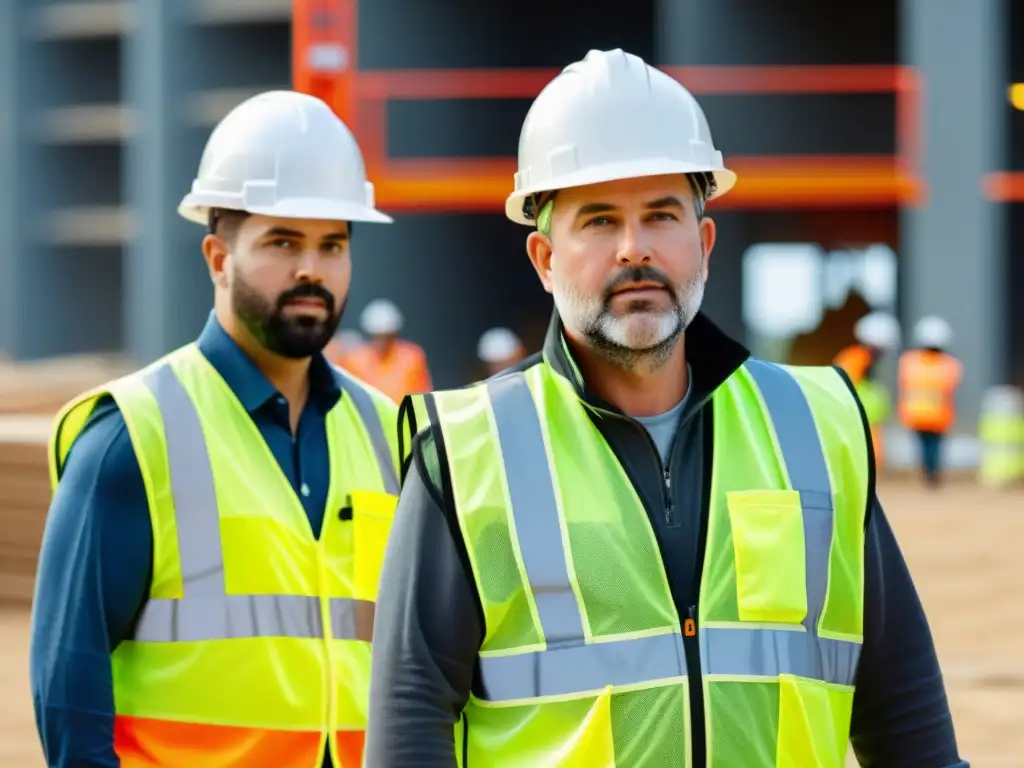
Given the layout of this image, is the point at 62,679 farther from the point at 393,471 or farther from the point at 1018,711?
the point at 1018,711

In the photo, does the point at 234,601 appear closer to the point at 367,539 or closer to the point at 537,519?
the point at 367,539

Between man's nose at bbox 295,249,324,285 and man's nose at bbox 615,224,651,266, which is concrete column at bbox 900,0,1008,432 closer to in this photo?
man's nose at bbox 295,249,324,285

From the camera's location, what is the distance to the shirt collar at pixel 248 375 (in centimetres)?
347

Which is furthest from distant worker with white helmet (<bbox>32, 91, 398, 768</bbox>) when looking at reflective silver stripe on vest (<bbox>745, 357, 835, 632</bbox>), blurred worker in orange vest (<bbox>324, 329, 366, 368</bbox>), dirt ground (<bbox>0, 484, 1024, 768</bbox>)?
blurred worker in orange vest (<bbox>324, 329, 366, 368</bbox>)

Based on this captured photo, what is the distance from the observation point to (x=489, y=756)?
2.30 m

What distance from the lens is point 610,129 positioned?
2496 millimetres

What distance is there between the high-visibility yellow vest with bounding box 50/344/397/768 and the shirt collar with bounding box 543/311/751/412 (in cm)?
100

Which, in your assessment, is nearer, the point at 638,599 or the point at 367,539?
the point at 638,599

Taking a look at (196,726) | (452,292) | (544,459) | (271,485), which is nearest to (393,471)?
(271,485)

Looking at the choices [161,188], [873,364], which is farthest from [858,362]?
[161,188]

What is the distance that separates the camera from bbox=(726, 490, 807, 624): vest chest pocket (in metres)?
2.33

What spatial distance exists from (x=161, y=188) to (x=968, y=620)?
2128 centimetres

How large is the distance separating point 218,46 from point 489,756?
2988cm

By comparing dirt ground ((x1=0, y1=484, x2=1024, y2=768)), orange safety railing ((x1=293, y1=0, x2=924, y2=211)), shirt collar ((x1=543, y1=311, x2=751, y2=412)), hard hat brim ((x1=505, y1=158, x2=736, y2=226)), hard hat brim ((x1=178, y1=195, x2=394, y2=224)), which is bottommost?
dirt ground ((x1=0, y1=484, x2=1024, y2=768))
